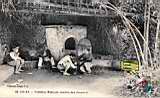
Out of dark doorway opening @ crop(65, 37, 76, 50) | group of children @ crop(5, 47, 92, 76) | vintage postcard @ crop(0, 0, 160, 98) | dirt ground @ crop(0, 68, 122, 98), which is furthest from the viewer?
dark doorway opening @ crop(65, 37, 76, 50)

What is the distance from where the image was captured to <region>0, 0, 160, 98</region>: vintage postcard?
8.88m

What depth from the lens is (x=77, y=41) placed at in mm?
9172

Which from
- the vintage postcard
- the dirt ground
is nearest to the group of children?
the vintage postcard

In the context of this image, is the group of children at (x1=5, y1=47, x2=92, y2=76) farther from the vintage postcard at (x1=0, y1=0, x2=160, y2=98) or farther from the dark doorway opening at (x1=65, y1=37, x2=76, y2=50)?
the dark doorway opening at (x1=65, y1=37, x2=76, y2=50)

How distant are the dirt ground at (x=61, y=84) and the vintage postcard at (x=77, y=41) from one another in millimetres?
16

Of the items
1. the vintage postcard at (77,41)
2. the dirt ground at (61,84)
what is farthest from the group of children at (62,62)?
the dirt ground at (61,84)

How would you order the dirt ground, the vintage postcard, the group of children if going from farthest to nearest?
the group of children < the vintage postcard < the dirt ground

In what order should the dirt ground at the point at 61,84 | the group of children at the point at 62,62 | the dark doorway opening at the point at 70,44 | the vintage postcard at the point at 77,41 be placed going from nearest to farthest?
the dirt ground at the point at 61,84 < the vintage postcard at the point at 77,41 < the group of children at the point at 62,62 < the dark doorway opening at the point at 70,44

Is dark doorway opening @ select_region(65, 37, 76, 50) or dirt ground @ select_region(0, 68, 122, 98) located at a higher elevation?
dark doorway opening @ select_region(65, 37, 76, 50)

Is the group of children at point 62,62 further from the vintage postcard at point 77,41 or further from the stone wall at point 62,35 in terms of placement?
the stone wall at point 62,35

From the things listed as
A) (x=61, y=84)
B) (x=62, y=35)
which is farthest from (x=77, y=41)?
(x=61, y=84)

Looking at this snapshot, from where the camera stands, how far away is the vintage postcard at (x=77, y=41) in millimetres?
8883

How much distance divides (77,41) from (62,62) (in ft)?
1.47

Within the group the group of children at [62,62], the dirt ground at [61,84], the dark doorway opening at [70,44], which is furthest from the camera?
the dark doorway opening at [70,44]
